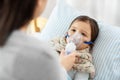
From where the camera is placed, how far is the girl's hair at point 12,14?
771mm

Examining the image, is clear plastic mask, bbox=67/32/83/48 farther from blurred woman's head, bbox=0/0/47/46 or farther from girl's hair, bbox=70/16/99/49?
blurred woman's head, bbox=0/0/47/46

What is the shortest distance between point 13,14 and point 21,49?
0.36 feet

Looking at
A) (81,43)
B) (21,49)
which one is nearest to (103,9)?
(81,43)

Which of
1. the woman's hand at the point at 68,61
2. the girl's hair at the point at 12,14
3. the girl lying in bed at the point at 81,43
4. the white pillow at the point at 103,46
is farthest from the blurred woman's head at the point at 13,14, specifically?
the white pillow at the point at 103,46

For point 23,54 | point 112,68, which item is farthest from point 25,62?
point 112,68

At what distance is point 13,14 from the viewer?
78 cm

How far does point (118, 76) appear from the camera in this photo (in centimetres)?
165

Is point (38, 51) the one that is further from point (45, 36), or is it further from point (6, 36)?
point (45, 36)

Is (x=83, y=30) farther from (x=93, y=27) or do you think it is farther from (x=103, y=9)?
(x=103, y=9)

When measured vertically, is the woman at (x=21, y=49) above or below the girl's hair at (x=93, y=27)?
above

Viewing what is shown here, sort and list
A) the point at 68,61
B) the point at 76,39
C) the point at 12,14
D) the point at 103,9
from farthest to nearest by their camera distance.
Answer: the point at 103,9 → the point at 76,39 → the point at 68,61 → the point at 12,14

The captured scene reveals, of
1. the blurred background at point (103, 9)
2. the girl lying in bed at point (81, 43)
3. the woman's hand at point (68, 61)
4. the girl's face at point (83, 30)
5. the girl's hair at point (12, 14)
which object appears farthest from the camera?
the blurred background at point (103, 9)

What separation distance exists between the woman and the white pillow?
908 mm

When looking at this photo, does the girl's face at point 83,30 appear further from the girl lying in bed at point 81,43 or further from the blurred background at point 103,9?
the blurred background at point 103,9
